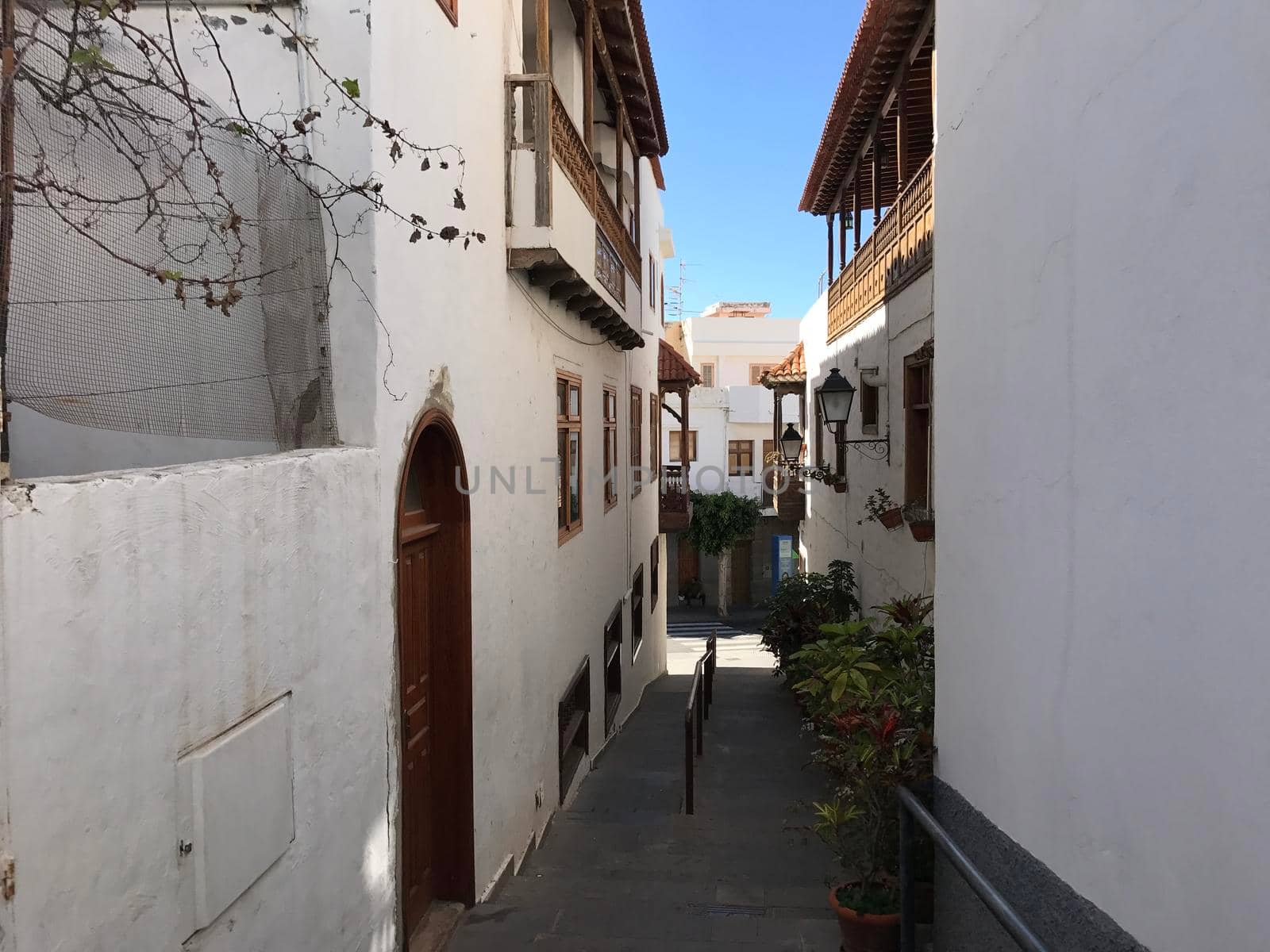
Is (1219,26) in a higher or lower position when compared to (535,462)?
higher

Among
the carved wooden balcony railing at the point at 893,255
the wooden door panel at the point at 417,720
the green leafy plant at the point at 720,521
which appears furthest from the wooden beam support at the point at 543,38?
the green leafy plant at the point at 720,521

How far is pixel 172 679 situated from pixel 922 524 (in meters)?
6.17

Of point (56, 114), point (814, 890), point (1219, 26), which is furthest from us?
point (814, 890)

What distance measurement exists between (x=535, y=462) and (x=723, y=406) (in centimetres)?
2904

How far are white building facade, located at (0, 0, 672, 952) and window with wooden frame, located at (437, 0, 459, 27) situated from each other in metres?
0.04

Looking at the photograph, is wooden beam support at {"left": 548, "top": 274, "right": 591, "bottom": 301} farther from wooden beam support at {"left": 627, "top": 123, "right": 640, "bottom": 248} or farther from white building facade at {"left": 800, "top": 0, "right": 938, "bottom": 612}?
wooden beam support at {"left": 627, "top": 123, "right": 640, "bottom": 248}

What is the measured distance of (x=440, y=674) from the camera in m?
5.43

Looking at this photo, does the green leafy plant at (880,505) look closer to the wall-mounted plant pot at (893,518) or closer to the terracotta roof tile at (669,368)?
the wall-mounted plant pot at (893,518)

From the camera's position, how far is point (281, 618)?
10.9 feet

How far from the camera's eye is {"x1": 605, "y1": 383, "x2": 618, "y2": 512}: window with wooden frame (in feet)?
37.4

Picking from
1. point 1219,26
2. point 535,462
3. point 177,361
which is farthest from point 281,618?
point 535,462

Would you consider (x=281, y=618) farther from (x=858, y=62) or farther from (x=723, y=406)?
(x=723, y=406)

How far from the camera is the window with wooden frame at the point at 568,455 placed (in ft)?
27.8

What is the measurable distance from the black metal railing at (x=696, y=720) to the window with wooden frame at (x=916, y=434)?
2803mm
